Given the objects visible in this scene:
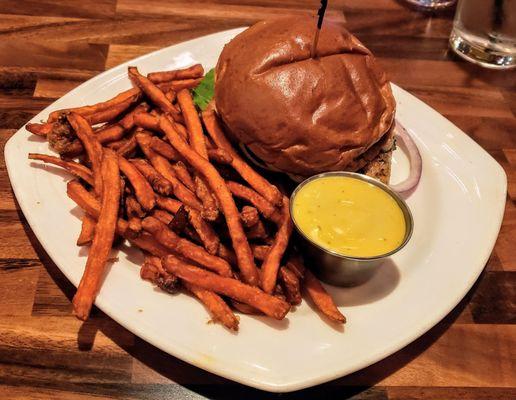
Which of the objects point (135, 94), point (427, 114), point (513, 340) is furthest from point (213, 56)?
point (513, 340)

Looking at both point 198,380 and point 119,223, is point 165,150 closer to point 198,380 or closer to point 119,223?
point 119,223

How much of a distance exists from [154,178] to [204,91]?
887 millimetres

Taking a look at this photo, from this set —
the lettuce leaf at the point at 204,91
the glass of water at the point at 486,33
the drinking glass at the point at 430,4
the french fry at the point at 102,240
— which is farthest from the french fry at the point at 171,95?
the drinking glass at the point at 430,4

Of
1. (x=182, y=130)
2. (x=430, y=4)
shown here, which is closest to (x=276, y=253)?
(x=182, y=130)

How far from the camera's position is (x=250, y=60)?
252 cm

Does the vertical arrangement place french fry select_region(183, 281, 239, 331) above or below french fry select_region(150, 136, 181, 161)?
below

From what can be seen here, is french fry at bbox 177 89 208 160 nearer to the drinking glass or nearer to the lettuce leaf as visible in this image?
the lettuce leaf

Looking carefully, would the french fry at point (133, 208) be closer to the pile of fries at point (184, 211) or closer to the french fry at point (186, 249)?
the pile of fries at point (184, 211)

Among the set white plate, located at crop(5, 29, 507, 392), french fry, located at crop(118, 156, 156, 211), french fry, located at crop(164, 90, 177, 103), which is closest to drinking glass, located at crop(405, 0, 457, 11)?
white plate, located at crop(5, 29, 507, 392)

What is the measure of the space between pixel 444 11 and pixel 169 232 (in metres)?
4.03

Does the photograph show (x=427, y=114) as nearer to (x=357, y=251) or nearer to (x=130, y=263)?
(x=357, y=251)

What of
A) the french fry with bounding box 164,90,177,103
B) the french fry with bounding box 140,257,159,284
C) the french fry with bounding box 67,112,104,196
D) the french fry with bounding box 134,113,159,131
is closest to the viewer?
the french fry with bounding box 140,257,159,284

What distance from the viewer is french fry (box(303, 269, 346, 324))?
2141 millimetres

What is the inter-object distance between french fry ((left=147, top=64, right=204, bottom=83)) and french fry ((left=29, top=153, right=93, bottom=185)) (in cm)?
78
